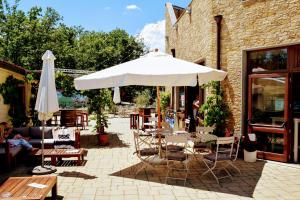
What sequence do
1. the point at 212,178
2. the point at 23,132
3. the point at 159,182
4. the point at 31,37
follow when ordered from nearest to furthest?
the point at 159,182 → the point at 212,178 → the point at 23,132 → the point at 31,37

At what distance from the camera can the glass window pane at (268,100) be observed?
759cm

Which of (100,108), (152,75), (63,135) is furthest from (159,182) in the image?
(100,108)

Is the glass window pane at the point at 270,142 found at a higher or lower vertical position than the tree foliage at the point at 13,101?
lower

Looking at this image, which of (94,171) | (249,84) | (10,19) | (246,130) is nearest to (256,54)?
(249,84)

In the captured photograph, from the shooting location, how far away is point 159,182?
19.5ft

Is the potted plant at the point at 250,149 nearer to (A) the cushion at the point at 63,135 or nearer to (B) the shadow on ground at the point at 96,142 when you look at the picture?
(B) the shadow on ground at the point at 96,142

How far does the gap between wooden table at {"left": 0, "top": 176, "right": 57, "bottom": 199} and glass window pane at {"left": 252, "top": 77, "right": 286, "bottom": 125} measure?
18.1 ft

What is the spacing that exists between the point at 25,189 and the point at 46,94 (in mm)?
2582

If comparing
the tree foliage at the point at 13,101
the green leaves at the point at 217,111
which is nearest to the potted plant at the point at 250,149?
the green leaves at the point at 217,111

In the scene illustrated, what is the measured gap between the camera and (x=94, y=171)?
6.78m

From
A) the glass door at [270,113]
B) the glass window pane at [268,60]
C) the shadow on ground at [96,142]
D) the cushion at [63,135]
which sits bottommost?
the shadow on ground at [96,142]

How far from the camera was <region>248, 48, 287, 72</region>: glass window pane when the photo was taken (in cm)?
759

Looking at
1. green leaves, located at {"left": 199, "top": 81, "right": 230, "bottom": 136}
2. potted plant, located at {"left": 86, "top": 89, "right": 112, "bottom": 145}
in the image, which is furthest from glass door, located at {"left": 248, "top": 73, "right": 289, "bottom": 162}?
potted plant, located at {"left": 86, "top": 89, "right": 112, "bottom": 145}

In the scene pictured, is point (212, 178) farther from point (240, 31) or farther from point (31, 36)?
point (31, 36)
